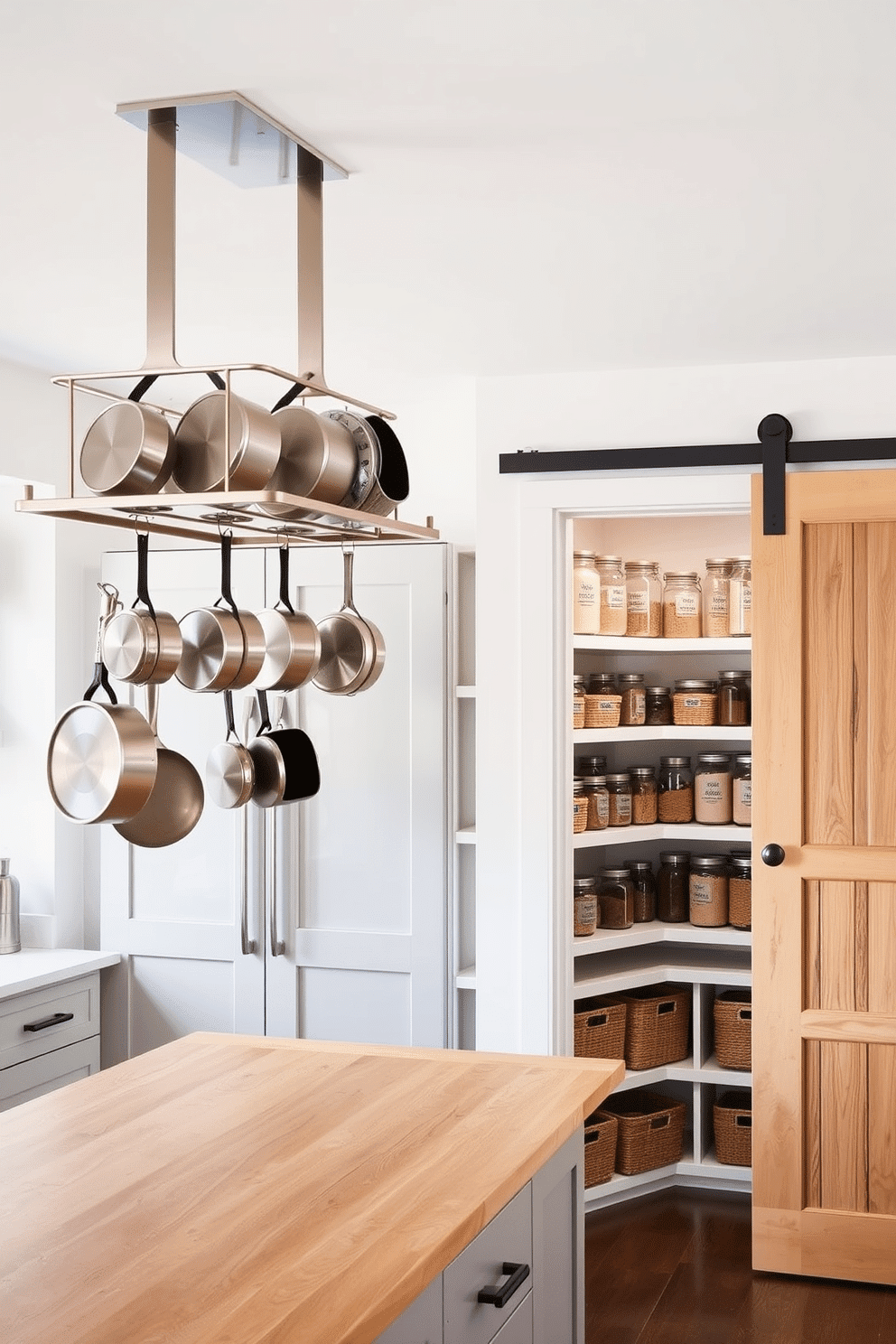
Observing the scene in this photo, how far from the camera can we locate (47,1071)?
3.97m

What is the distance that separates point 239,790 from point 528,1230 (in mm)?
874

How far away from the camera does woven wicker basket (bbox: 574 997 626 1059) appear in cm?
425

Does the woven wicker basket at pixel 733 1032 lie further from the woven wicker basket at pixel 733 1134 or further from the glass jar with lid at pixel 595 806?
the glass jar with lid at pixel 595 806

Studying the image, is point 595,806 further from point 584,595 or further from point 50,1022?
point 50,1022

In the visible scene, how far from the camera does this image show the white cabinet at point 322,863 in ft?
13.3

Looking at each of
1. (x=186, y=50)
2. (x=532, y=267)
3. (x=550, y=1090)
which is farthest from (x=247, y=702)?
(x=186, y=50)

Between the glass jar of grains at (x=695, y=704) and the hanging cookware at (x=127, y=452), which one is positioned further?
the glass jar of grains at (x=695, y=704)

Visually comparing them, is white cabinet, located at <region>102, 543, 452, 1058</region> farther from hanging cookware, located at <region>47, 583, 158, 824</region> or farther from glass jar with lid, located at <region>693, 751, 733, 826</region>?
hanging cookware, located at <region>47, 583, 158, 824</region>

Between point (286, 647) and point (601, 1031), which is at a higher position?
point (286, 647)

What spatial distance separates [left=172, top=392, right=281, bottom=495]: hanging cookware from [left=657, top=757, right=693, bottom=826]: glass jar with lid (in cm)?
289

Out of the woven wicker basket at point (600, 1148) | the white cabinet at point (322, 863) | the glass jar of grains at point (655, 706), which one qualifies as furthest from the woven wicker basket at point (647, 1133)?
the glass jar of grains at point (655, 706)

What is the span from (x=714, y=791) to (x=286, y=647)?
2.48 metres

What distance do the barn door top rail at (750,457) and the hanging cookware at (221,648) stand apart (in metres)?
1.82

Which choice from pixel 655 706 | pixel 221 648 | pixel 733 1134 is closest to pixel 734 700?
pixel 655 706
